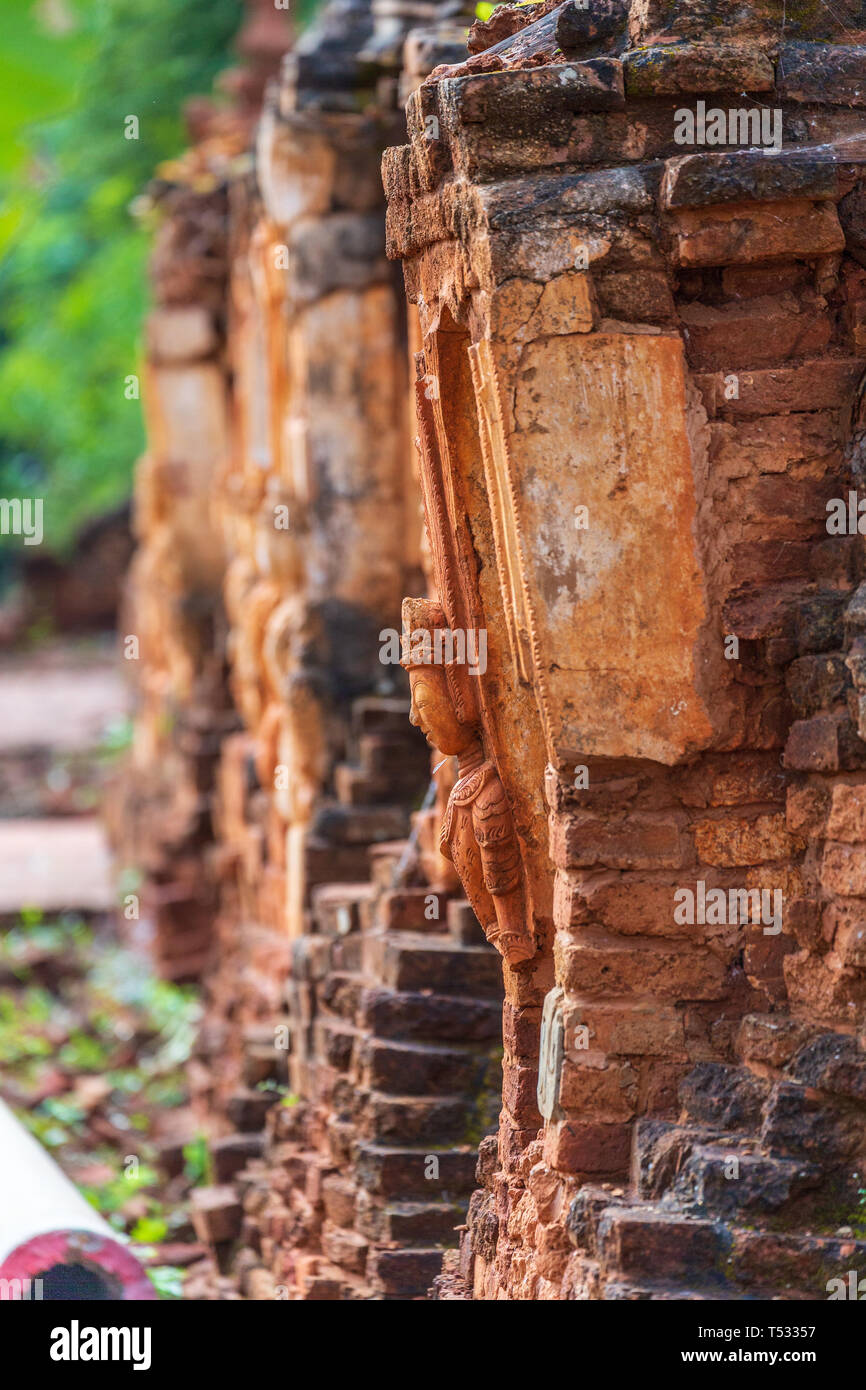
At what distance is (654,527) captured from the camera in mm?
6184

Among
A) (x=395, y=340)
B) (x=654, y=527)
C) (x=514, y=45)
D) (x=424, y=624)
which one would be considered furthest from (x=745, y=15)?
(x=395, y=340)

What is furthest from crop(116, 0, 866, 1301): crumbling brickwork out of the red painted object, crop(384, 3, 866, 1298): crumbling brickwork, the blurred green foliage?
the blurred green foliage

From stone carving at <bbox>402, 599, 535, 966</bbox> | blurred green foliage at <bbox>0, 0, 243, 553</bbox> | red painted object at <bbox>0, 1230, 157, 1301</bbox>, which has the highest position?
blurred green foliage at <bbox>0, 0, 243, 553</bbox>

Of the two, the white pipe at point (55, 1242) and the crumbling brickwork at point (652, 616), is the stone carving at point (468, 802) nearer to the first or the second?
the crumbling brickwork at point (652, 616)

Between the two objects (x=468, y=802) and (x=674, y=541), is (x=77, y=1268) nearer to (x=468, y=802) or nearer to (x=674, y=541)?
(x=468, y=802)

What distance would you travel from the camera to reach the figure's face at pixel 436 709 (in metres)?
6.75

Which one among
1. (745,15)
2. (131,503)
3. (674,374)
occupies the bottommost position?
(674,374)

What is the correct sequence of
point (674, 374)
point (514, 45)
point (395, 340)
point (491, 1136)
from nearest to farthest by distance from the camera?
point (674, 374) < point (514, 45) < point (491, 1136) < point (395, 340)

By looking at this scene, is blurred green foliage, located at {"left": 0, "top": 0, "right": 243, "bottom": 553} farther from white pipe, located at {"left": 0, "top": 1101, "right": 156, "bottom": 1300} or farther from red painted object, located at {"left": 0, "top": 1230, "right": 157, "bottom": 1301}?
red painted object, located at {"left": 0, "top": 1230, "right": 157, "bottom": 1301}

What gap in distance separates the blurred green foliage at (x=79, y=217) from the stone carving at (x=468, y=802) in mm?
17364

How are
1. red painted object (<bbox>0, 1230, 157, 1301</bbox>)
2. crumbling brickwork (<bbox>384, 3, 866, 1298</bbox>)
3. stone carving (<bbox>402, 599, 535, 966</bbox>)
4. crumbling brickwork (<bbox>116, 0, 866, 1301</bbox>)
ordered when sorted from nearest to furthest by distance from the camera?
crumbling brickwork (<bbox>116, 0, 866, 1301</bbox>) → crumbling brickwork (<bbox>384, 3, 866, 1298</bbox>) → stone carving (<bbox>402, 599, 535, 966</bbox>) → red painted object (<bbox>0, 1230, 157, 1301</bbox>)

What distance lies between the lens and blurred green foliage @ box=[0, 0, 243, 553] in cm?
2344

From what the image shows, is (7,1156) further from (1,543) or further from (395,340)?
(1,543)
